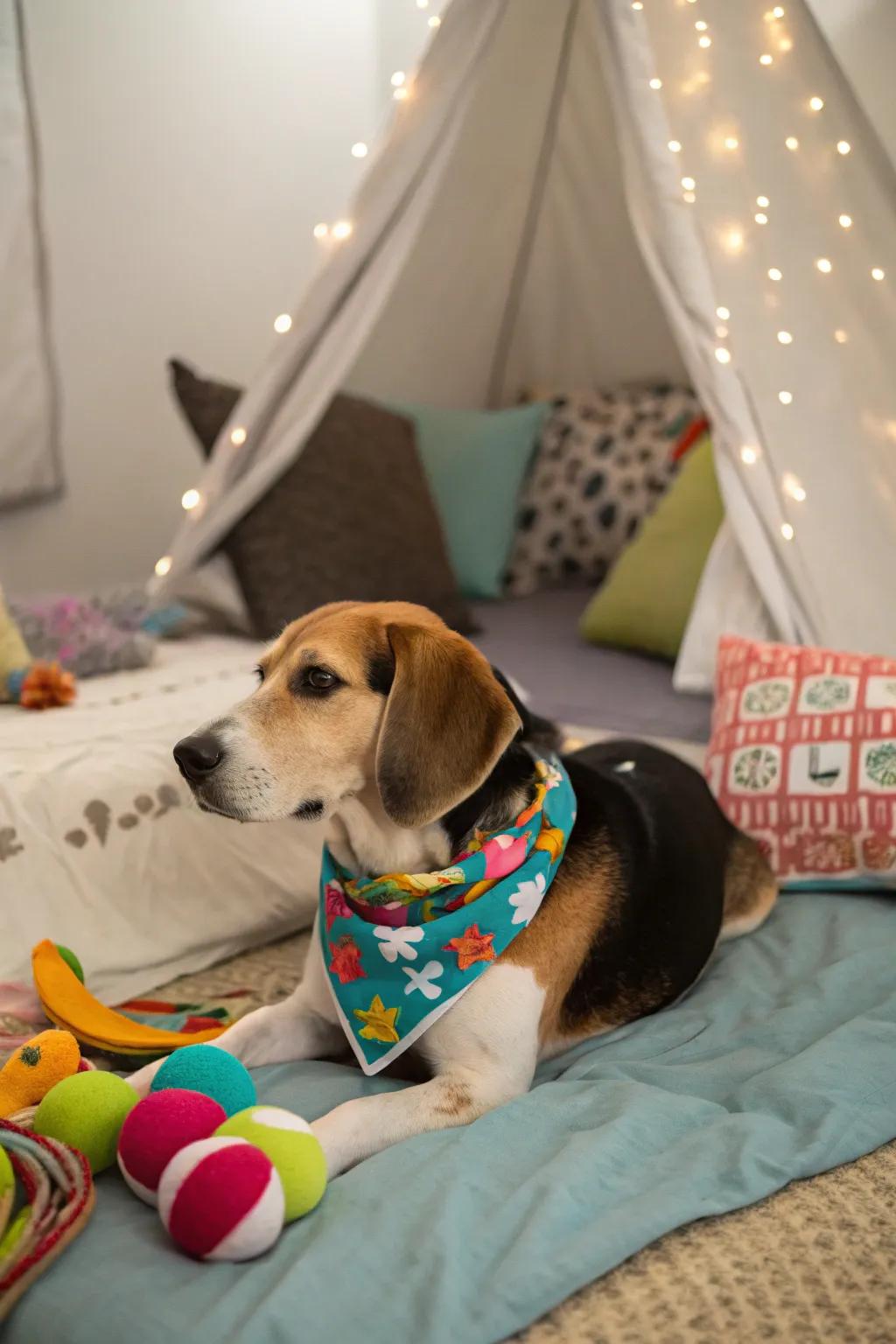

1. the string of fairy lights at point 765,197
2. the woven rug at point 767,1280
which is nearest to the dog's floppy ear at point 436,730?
the woven rug at point 767,1280

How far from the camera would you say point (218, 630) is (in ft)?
11.1

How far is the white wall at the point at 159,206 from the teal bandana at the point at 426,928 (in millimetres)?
2468

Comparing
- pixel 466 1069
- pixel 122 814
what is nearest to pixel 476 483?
pixel 122 814

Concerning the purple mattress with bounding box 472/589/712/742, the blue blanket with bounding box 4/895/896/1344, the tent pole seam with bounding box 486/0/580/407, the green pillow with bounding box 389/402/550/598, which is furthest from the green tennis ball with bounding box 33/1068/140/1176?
the tent pole seam with bounding box 486/0/580/407

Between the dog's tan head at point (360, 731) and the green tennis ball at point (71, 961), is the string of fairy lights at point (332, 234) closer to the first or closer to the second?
the green tennis ball at point (71, 961)

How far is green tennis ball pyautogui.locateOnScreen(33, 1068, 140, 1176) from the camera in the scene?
149cm

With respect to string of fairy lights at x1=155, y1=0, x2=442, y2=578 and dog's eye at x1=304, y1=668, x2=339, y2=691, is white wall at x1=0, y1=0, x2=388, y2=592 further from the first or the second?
dog's eye at x1=304, y1=668, x2=339, y2=691

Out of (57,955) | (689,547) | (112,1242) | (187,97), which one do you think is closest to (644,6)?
(689,547)

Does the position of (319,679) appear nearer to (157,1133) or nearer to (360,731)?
(360,731)

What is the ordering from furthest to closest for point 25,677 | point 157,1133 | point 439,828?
point 25,677 → point 439,828 → point 157,1133

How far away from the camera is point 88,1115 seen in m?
1.49

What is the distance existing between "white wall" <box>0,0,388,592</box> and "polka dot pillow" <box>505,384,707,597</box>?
3.73 feet

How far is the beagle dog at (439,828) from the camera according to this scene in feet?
5.36

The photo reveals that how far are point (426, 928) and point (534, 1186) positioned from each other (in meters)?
0.41
